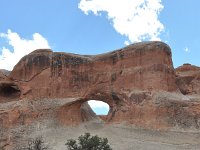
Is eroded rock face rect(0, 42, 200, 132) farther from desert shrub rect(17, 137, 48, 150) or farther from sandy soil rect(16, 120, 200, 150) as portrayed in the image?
desert shrub rect(17, 137, 48, 150)

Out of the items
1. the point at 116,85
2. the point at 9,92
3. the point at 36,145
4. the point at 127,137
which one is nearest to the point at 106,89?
the point at 116,85

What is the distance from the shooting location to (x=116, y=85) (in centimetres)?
4844

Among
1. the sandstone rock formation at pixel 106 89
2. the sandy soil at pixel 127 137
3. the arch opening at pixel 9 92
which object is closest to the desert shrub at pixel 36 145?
the sandy soil at pixel 127 137

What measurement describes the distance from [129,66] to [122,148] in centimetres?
1065

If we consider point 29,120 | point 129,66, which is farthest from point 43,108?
point 129,66

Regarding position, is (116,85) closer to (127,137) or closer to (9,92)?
(127,137)

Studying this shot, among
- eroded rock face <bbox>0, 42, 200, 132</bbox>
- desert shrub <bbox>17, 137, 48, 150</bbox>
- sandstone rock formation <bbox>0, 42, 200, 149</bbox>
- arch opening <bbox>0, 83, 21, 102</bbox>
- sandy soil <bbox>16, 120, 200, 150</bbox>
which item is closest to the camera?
sandy soil <bbox>16, 120, 200, 150</bbox>

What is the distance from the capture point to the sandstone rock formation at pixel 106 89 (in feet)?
147

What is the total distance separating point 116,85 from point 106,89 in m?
1.16

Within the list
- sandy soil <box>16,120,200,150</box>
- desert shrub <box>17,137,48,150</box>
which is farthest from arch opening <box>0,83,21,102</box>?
desert shrub <box>17,137,48,150</box>

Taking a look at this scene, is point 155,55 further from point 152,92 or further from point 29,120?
point 29,120

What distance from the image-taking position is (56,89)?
Answer: 50.0 meters

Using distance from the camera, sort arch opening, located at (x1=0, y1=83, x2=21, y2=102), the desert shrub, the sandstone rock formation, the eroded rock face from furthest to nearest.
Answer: arch opening, located at (x1=0, y1=83, x2=21, y2=102) < the sandstone rock formation < the eroded rock face < the desert shrub

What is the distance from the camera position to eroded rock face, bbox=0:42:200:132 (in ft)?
146
